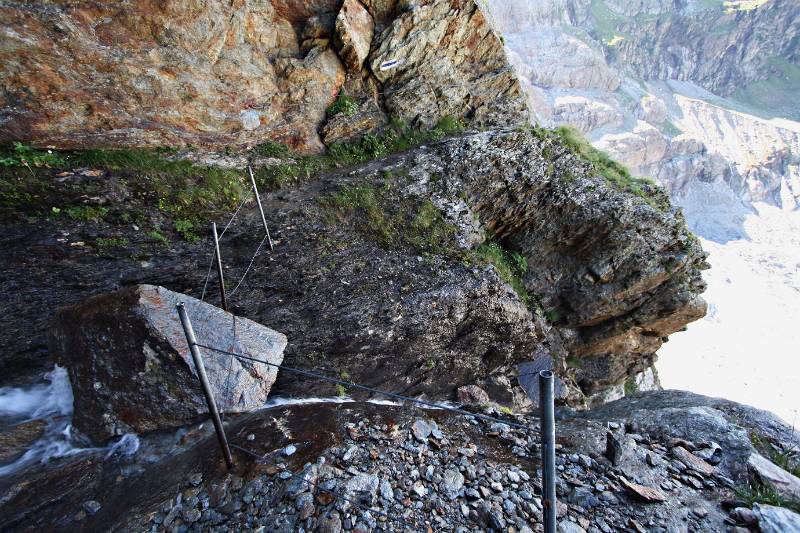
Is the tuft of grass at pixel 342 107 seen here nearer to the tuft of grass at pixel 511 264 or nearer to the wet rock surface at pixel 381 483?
the tuft of grass at pixel 511 264

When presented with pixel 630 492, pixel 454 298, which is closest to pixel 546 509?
pixel 630 492

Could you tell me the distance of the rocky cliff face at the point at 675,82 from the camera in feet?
266

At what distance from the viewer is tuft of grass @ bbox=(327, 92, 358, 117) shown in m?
11.0

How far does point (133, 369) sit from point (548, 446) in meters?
5.80

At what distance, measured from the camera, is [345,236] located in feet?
28.4

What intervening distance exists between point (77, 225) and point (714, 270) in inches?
3321

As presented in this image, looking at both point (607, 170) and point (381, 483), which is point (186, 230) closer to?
point (381, 483)

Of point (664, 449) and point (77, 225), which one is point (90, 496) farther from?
point (664, 449)

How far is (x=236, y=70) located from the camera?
9766mm

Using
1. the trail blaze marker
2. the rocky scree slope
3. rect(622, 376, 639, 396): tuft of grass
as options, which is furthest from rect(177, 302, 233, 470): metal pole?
rect(622, 376, 639, 396): tuft of grass

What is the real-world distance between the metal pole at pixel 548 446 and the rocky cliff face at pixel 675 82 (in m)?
78.3

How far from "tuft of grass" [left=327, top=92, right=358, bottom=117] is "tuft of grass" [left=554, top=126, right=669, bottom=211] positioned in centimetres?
673

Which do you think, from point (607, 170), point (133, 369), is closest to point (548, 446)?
point (133, 369)

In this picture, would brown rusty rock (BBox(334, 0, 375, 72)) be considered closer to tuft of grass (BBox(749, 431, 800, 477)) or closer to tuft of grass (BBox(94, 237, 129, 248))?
tuft of grass (BBox(94, 237, 129, 248))
